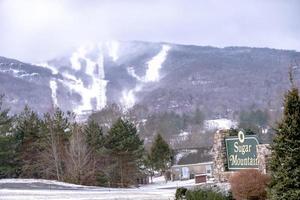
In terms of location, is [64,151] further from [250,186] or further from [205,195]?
[250,186]

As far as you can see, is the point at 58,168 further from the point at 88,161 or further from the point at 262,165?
the point at 262,165

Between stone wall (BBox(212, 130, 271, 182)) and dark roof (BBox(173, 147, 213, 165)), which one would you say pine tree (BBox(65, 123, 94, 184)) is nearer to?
stone wall (BBox(212, 130, 271, 182))

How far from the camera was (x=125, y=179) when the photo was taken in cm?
4959

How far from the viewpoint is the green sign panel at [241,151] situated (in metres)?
20.4

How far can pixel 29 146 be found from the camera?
148 ft

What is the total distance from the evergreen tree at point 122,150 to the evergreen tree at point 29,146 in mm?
6893

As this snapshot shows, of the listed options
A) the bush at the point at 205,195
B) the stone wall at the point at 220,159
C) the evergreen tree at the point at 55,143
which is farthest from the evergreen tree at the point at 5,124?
the bush at the point at 205,195

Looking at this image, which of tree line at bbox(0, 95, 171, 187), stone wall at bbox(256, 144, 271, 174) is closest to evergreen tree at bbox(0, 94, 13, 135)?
tree line at bbox(0, 95, 171, 187)

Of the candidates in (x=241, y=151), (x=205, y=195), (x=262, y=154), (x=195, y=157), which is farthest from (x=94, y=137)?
(x=195, y=157)

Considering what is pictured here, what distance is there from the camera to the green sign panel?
20406mm

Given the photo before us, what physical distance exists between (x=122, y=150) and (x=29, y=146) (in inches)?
355

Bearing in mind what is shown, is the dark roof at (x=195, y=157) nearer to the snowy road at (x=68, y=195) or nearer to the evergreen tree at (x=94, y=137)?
the evergreen tree at (x=94, y=137)

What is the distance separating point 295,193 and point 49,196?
47.2ft

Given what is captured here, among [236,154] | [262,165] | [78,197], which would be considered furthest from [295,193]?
[78,197]
